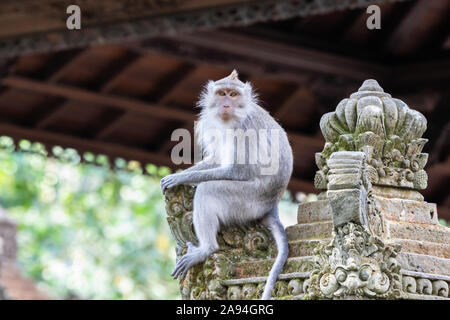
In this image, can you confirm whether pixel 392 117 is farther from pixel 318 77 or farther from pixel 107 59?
pixel 107 59

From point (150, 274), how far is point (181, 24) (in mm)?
14215

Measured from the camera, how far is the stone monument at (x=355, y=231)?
185 inches

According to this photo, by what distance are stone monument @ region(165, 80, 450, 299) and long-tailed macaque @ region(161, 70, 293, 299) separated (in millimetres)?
69

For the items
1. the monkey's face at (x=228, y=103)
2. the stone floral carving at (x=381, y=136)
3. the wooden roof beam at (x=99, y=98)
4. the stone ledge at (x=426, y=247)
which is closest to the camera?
the stone ledge at (x=426, y=247)

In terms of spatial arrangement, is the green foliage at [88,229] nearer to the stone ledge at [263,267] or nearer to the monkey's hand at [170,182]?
the monkey's hand at [170,182]

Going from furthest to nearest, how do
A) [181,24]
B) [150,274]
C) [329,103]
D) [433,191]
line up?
[150,274], [433,191], [329,103], [181,24]

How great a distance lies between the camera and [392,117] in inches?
208

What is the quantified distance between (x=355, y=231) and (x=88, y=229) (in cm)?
1901

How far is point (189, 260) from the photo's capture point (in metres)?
5.54

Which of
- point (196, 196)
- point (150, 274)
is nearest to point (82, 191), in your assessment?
point (150, 274)

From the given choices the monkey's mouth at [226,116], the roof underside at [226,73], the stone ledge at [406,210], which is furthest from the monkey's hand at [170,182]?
the roof underside at [226,73]

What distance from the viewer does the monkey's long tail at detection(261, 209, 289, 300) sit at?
5.10m
